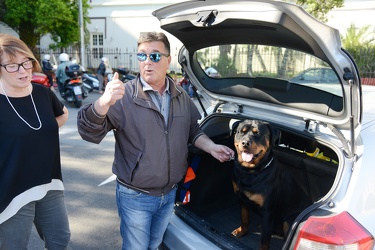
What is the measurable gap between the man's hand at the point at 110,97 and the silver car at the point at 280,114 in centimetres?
57

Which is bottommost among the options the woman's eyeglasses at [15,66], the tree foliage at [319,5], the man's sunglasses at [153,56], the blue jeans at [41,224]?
the blue jeans at [41,224]

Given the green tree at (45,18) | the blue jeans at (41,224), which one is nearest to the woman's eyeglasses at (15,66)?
the blue jeans at (41,224)

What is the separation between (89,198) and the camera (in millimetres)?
4285

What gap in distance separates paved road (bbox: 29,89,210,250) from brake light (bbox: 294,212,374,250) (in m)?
2.12

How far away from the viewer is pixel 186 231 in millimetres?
2367

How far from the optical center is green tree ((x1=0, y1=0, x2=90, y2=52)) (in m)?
14.8

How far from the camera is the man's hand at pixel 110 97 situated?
188 cm

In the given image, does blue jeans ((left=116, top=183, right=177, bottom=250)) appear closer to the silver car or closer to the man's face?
the silver car

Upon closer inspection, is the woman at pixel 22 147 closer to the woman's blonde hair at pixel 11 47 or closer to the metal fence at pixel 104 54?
the woman's blonde hair at pixel 11 47

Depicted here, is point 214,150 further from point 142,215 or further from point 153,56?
point 153,56

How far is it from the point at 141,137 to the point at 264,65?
148cm

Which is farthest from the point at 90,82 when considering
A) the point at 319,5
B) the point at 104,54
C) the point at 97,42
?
the point at 97,42

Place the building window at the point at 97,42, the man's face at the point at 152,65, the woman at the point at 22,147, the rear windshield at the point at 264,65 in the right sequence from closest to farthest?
the woman at the point at 22,147
the man's face at the point at 152,65
the rear windshield at the point at 264,65
the building window at the point at 97,42

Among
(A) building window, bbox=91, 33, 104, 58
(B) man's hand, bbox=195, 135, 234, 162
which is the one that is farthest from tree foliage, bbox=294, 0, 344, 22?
(A) building window, bbox=91, 33, 104, 58
